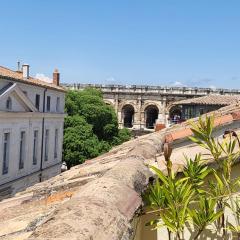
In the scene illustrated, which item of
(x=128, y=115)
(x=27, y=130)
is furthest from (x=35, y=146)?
(x=128, y=115)

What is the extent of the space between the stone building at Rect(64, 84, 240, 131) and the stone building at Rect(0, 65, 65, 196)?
22.4 m

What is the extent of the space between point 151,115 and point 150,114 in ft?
0.74

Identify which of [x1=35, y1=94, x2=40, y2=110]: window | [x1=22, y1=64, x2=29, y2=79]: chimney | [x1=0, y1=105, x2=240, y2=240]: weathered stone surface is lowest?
[x1=0, y1=105, x2=240, y2=240]: weathered stone surface

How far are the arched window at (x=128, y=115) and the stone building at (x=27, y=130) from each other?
23576 millimetres

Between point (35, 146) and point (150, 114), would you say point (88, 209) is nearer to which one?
point (35, 146)

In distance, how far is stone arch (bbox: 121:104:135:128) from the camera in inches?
2194

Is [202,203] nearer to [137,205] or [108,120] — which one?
[137,205]

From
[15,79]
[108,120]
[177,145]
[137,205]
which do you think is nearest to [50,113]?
[15,79]

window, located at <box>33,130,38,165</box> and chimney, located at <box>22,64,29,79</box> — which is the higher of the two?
chimney, located at <box>22,64,29,79</box>

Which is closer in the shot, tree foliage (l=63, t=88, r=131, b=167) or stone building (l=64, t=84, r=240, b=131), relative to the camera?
tree foliage (l=63, t=88, r=131, b=167)

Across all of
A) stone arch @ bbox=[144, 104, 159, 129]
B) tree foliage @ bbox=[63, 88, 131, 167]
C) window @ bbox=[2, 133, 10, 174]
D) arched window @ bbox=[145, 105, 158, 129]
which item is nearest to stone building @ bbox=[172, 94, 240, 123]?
tree foliage @ bbox=[63, 88, 131, 167]

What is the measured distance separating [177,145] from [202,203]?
182 cm

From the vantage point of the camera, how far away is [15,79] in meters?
22.3

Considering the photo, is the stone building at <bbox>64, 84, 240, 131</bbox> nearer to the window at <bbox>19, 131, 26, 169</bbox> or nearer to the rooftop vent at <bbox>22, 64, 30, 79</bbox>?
the rooftop vent at <bbox>22, 64, 30, 79</bbox>
